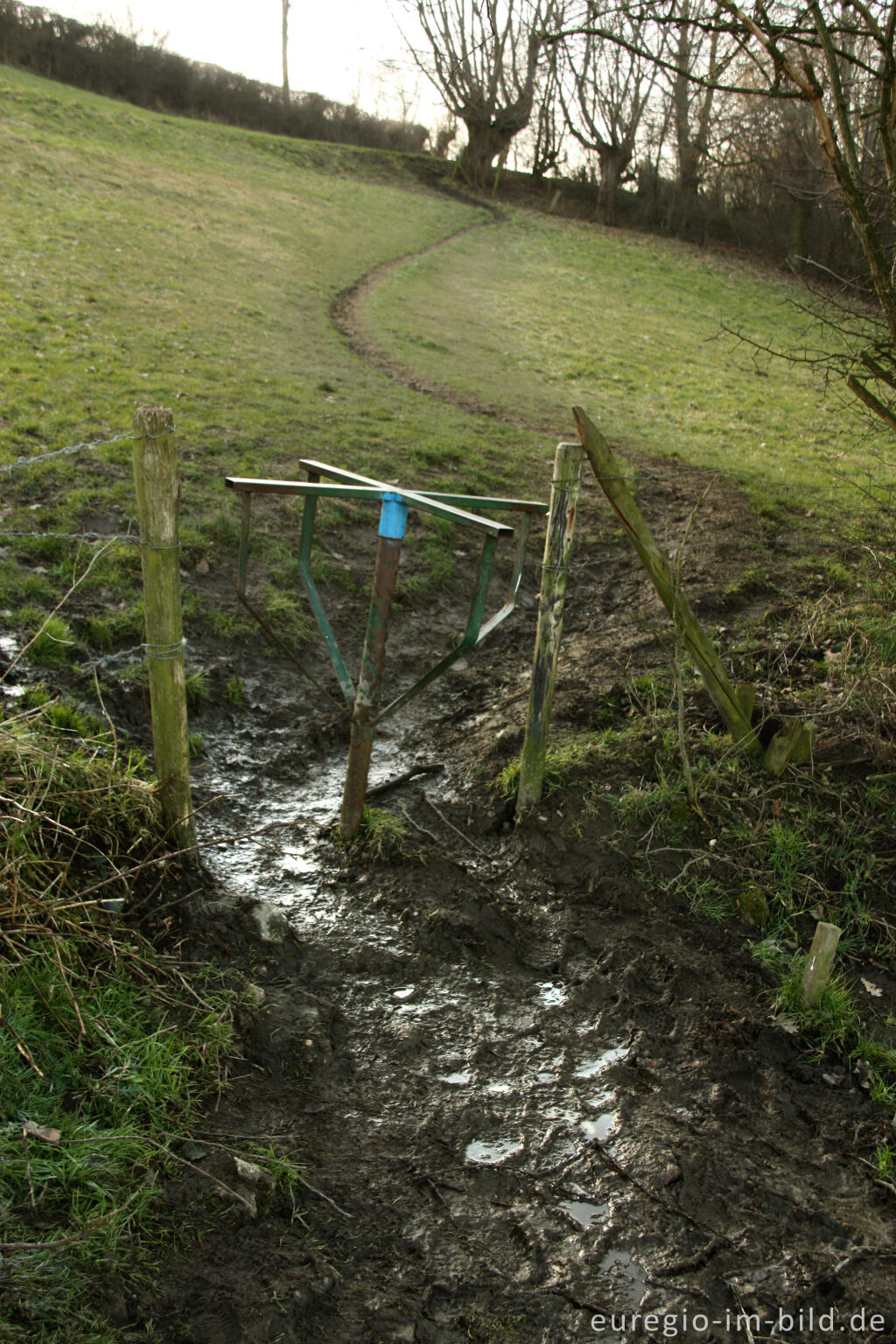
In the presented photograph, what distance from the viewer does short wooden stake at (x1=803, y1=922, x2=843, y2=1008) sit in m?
3.24

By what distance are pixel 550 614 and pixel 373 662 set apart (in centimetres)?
86

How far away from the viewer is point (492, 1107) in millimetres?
2936

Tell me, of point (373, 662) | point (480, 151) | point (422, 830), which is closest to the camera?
point (373, 662)

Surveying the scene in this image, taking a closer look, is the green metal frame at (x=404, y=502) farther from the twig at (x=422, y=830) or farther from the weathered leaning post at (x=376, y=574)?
the twig at (x=422, y=830)

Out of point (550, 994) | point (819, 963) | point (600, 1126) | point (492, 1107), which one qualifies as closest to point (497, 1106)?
point (492, 1107)

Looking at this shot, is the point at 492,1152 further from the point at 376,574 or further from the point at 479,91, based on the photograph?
the point at 479,91

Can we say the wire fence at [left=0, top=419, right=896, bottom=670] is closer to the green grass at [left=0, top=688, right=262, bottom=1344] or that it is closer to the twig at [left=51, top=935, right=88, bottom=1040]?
the green grass at [left=0, top=688, right=262, bottom=1344]

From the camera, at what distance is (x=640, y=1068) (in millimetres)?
3109

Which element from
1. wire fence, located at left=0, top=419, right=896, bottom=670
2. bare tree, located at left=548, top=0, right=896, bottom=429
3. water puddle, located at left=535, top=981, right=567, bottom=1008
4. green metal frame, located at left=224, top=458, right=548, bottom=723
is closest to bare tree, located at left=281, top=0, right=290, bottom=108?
wire fence, located at left=0, top=419, right=896, bottom=670

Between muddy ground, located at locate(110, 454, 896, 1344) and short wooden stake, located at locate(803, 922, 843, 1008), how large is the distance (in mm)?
171

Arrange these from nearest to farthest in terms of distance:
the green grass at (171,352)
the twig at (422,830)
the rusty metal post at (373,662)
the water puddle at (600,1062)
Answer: the water puddle at (600,1062), the rusty metal post at (373,662), the twig at (422,830), the green grass at (171,352)

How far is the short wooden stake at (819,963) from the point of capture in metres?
3.24

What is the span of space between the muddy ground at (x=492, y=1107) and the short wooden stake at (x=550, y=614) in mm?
276

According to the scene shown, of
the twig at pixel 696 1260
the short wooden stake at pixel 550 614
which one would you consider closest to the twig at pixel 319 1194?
the twig at pixel 696 1260
